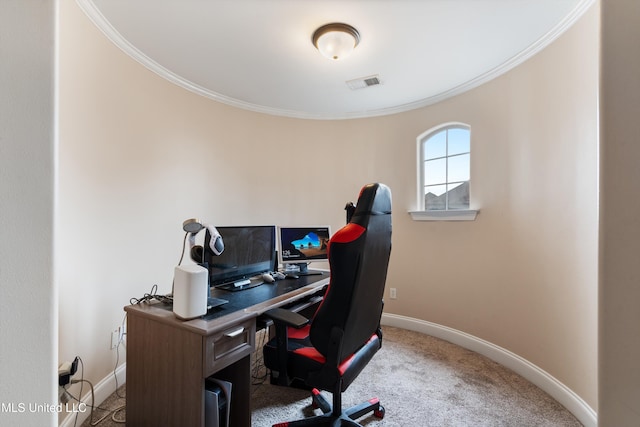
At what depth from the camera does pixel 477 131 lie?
263 centimetres

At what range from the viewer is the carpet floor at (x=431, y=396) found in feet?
5.70

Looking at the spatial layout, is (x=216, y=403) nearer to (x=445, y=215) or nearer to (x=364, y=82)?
(x=445, y=215)

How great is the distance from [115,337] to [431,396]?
2.23m

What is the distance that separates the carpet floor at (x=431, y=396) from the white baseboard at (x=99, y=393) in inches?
1.6

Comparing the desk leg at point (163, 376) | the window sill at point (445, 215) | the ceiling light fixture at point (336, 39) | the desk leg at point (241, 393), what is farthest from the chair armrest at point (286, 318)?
the window sill at point (445, 215)

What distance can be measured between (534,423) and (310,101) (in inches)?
123

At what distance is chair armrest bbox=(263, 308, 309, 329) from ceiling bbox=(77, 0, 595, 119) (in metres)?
1.75

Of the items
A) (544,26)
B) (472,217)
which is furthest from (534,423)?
(544,26)

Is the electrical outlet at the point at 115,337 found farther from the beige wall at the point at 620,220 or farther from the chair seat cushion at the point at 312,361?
the beige wall at the point at 620,220

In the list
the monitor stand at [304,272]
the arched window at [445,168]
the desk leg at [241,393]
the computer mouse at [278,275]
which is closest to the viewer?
the desk leg at [241,393]

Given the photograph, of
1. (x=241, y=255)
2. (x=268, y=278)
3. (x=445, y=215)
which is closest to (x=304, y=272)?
(x=268, y=278)

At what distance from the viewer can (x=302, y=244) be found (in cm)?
245

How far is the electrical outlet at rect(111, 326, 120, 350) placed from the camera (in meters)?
1.93

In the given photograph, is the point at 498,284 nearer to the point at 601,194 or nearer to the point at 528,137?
the point at 528,137
